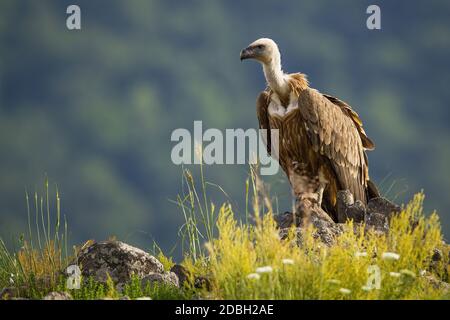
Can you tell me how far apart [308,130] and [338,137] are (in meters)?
0.62

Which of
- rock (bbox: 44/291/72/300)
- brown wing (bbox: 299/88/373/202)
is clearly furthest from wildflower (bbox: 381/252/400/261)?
brown wing (bbox: 299/88/373/202)

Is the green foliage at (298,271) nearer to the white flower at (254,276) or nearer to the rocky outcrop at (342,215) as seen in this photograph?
the white flower at (254,276)

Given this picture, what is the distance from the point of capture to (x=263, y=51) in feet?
44.3

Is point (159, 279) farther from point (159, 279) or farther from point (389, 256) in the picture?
point (389, 256)

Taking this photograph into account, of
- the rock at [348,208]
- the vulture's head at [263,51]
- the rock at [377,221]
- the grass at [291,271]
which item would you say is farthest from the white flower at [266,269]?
the vulture's head at [263,51]

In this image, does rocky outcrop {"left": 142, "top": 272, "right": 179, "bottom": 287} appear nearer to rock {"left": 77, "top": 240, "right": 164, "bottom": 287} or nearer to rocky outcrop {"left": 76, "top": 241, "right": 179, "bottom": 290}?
rocky outcrop {"left": 76, "top": 241, "right": 179, "bottom": 290}

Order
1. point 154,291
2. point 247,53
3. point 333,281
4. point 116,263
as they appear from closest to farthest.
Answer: point 333,281 → point 154,291 → point 116,263 → point 247,53

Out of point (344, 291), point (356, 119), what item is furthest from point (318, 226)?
Result: point (356, 119)

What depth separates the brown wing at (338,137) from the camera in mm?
13258

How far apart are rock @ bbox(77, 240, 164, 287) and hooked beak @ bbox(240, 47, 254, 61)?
4.33 meters

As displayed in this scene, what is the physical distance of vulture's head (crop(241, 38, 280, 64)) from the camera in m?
13.3

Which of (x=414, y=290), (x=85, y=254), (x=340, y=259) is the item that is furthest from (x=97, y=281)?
(x=414, y=290)
